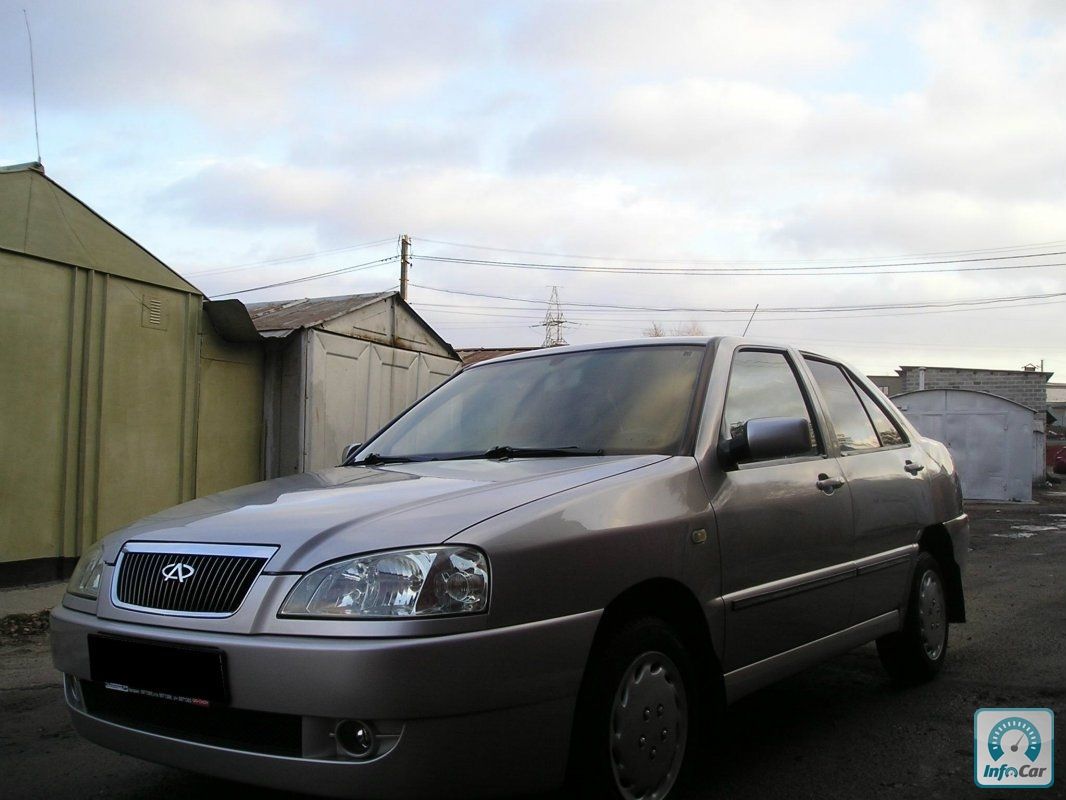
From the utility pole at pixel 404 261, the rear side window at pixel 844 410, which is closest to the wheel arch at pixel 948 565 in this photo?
the rear side window at pixel 844 410

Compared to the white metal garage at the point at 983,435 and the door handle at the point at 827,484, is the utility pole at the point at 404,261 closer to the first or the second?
the white metal garage at the point at 983,435

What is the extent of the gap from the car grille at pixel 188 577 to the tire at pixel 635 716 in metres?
0.98

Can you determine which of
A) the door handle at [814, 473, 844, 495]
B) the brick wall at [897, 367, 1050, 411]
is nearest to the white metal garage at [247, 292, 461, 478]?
the door handle at [814, 473, 844, 495]

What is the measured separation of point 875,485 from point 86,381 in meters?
7.48

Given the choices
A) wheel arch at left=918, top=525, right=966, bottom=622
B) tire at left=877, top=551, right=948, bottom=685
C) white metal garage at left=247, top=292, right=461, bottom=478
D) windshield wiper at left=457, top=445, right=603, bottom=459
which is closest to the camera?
windshield wiper at left=457, top=445, right=603, bottom=459

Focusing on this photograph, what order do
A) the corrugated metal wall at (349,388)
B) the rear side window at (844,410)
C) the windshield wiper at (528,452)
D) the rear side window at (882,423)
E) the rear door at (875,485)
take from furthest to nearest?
1. the corrugated metal wall at (349,388)
2. the rear side window at (882,423)
3. the rear side window at (844,410)
4. the rear door at (875,485)
5. the windshield wiper at (528,452)

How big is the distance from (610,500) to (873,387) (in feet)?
8.97

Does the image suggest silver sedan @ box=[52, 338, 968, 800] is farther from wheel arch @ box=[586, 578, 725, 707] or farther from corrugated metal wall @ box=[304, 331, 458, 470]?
corrugated metal wall @ box=[304, 331, 458, 470]

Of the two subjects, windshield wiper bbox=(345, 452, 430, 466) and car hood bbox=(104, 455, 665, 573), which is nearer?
car hood bbox=(104, 455, 665, 573)

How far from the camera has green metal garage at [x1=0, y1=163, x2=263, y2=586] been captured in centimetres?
851

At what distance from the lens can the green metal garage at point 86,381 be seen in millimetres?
8508

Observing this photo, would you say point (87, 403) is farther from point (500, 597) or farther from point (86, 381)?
point (500, 597)

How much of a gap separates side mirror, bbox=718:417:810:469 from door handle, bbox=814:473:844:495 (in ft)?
1.67

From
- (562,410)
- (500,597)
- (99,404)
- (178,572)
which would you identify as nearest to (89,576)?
(178,572)
